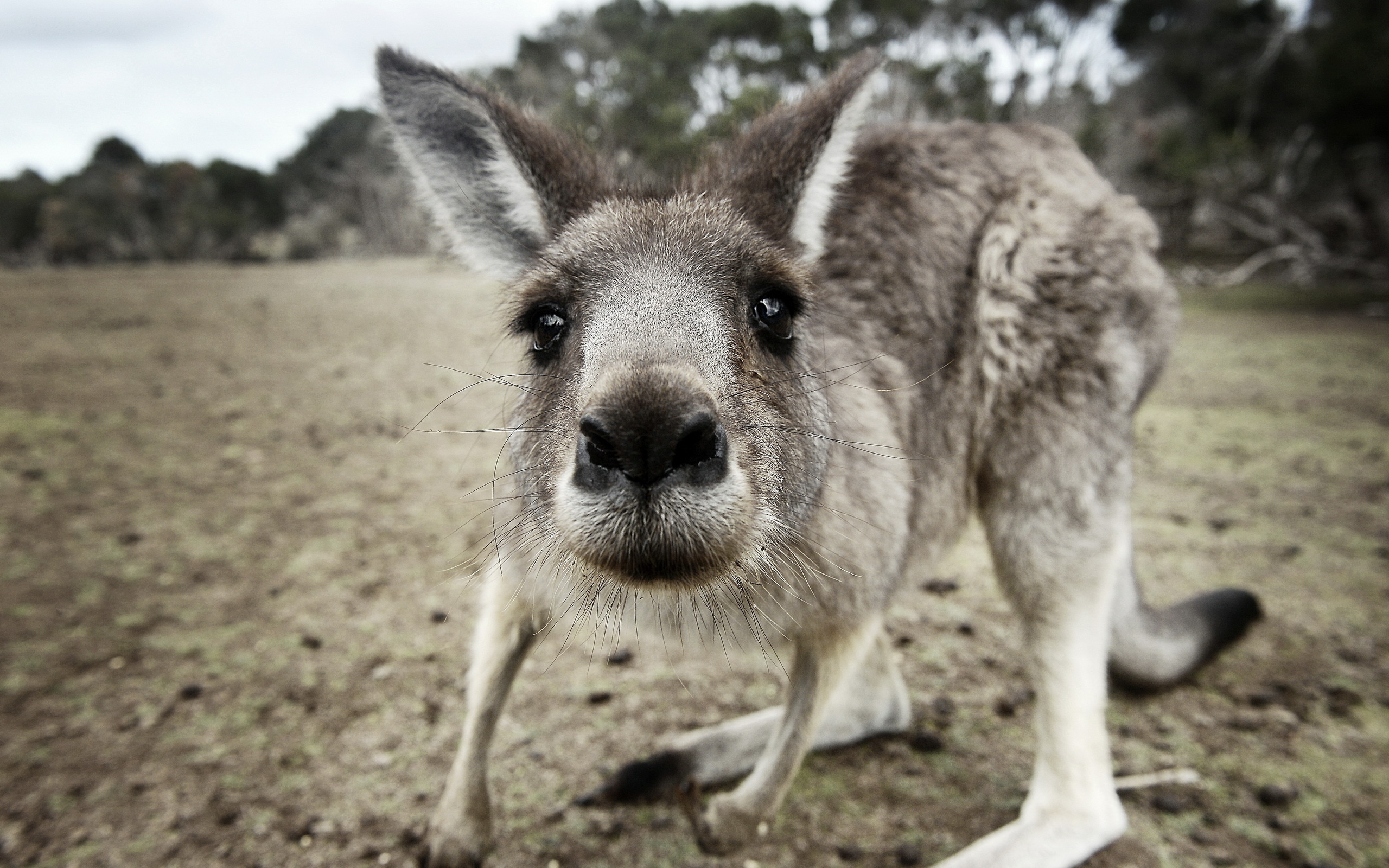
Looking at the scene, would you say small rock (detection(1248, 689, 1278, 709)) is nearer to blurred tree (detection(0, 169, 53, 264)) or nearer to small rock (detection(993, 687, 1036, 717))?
small rock (detection(993, 687, 1036, 717))

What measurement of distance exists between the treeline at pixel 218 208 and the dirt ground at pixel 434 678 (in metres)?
16.5

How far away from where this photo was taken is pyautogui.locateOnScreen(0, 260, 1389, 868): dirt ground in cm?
216

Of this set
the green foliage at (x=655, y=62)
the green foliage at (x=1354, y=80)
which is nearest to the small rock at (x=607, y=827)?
the green foliage at (x=655, y=62)

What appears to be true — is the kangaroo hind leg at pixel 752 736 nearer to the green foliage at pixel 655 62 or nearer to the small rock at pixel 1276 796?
the small rock at pixel 1276 796

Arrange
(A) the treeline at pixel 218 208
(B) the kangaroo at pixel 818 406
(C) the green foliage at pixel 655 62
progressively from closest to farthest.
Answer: (B) the kangaroo at pixel 818 406 < (C) the green foliage at pixel 655 62 < (A) the treeline at pixel 218 208

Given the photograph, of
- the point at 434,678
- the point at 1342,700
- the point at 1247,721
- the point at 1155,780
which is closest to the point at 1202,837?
the point at 1155,780

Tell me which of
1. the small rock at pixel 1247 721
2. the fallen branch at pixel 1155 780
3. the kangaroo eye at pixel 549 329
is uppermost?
the kangaroo eye at pixel 549 329

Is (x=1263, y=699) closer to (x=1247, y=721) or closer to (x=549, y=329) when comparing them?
(x=1247, y=721)

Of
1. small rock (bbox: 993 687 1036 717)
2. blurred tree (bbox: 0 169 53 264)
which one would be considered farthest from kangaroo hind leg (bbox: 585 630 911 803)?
blurred tree (bbox: 0 169 53 264)

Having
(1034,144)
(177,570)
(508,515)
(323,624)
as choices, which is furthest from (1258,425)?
(177,570)

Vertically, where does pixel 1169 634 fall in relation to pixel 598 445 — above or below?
below

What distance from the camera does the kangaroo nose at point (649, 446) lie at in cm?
123

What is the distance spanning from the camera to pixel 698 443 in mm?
1284

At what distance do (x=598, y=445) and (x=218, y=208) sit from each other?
3295 cm
